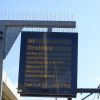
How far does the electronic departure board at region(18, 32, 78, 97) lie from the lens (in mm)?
16109

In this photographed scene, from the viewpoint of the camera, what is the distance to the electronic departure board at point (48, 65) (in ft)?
52.9

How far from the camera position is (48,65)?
53.8 ft

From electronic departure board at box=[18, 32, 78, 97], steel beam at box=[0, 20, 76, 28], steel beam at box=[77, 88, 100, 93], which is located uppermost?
steel beam at box=[0, 20, 76, 28]

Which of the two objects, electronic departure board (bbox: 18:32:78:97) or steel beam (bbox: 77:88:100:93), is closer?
electronic departure board (bbox: 18:32:78:97)

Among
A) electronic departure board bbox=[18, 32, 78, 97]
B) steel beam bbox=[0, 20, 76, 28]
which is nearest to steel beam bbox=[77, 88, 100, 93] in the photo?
steel beam bbox=[0, 20, 76, 28]

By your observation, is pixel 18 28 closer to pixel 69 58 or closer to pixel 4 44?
pixel 4 44

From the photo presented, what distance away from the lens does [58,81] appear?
16172 millimetres

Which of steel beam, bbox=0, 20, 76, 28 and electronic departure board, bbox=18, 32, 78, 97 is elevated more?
steel beam, bbox=0, 20, 76, 28

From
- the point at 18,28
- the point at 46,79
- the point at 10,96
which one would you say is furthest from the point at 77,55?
the point at 10,96

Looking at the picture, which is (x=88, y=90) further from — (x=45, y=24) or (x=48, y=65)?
(x=48, y=65)

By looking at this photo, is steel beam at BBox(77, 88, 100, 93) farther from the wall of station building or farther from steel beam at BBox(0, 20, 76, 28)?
steel beam at BBox(0, 20, 76, 28)

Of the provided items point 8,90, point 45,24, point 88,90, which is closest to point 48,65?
point 45,24

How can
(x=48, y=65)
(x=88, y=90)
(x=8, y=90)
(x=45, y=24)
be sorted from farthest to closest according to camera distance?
(x=88, y=90)
(x=8, y=90)
(x=45, y=24)
(x=48, y=65)

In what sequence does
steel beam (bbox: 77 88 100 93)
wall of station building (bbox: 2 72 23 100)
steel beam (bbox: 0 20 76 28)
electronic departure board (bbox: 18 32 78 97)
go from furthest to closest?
1. steel beam (bbox: 77 88 100 93)
2. wall of station building (bbox: 2 72 23 100)
3. steel beam (bbox: 0 20 76 28)
4. electronic departure board (bbox: 18 32 78 97)
